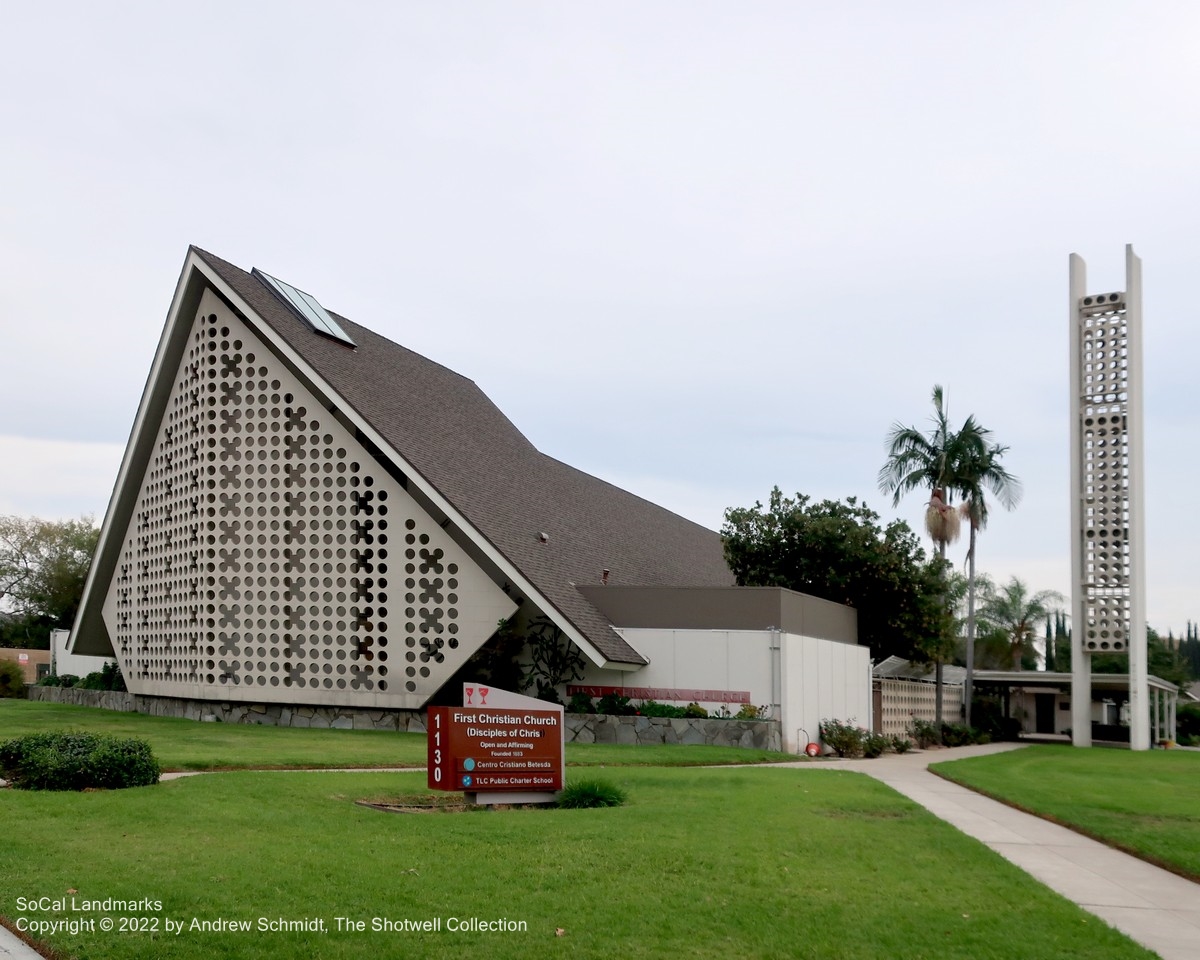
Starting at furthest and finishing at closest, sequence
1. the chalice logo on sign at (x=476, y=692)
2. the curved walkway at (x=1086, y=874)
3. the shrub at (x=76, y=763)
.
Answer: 1. the chalice logo on sign at (x=476, y=692)
2. the shrub at (x=76, y=763)
3. the curved walkway at (x=1086, y=874)

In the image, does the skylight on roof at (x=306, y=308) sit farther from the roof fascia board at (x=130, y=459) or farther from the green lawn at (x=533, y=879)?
the green lawn at (x=533, y=879)

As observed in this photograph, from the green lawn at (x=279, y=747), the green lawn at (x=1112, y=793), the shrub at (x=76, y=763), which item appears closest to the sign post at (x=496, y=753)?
the shrub at (x=76, y=763)

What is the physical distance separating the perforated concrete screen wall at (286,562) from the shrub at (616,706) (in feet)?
10.1

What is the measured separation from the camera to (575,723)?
26.8 meters

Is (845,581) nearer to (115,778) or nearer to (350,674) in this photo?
(350,674)

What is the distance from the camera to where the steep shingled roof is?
2692 cm

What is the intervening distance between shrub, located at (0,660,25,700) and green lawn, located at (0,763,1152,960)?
32243 millimetres

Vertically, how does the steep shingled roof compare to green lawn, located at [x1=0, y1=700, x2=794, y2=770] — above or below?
above

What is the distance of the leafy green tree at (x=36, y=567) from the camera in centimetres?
7425

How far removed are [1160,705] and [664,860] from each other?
40072mm

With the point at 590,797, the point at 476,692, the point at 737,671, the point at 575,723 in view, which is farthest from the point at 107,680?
the point at 590,797

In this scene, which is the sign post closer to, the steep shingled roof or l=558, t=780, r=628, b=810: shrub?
l=558, t=780, r=628, b=810: shrub

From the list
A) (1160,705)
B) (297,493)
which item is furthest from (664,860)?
(1160,705)

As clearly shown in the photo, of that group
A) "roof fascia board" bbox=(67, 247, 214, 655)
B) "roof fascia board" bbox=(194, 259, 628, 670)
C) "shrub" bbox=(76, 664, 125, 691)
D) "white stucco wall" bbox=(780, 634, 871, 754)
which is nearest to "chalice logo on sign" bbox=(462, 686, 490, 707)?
"roof fascia board" bbox=(194, 259, 628, 670)
